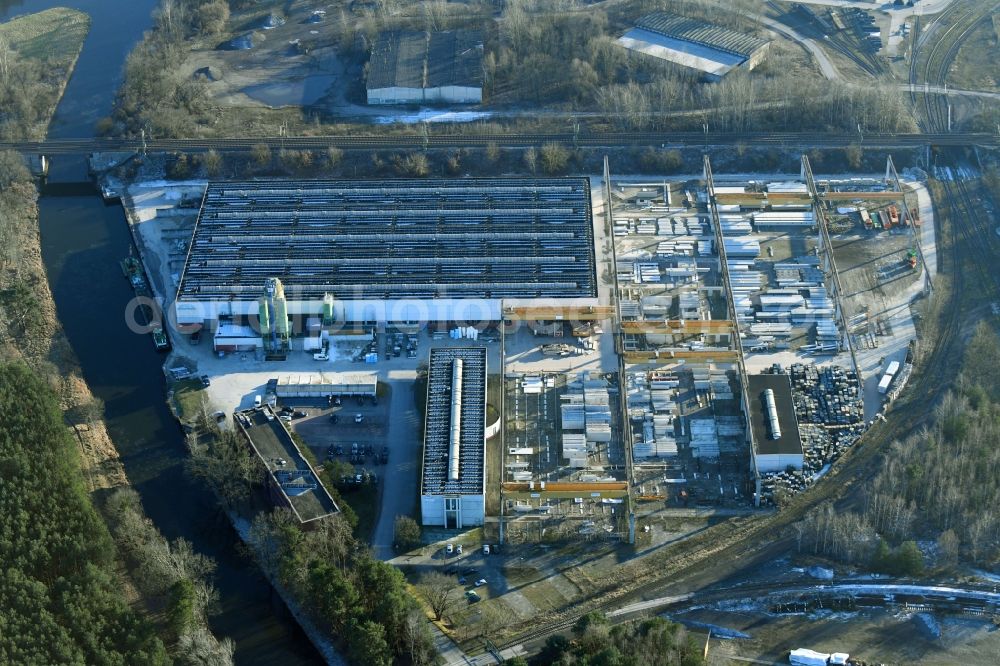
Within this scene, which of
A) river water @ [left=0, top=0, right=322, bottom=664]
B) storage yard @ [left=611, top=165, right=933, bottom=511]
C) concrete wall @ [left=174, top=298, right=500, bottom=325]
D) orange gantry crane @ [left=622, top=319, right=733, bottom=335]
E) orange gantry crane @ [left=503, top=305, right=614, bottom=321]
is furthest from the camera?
concrete wall @ [left=174, top=298, right=500, bottom=325]

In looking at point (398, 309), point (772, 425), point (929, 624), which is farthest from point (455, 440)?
point (929, 624)

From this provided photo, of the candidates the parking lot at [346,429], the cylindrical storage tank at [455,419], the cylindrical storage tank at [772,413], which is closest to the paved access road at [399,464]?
the parking lot at [346,429]

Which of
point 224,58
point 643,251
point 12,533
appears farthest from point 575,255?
point 224,58

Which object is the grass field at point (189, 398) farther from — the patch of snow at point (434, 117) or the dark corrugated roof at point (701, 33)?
the dark corrugated roof at point (701, 33)

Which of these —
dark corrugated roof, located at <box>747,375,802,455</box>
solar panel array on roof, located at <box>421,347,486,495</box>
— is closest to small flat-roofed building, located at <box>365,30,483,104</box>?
solar panel array on roof, located at <box>421,347,486,495</box>

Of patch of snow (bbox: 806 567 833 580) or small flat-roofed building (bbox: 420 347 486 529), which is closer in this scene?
patch of snow (bbox: 806 567 833 580)

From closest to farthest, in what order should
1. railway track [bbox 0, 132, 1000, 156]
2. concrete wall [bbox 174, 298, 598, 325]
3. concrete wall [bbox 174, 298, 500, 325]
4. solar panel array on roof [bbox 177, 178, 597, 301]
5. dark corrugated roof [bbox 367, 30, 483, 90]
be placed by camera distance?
concrete wall [bbox 174, 298, 598, 325] < concrete wall [bbox 174, 298, 500, 325] < solar panel array on roof [bbox 177, 178, 597, 301] < railway track [bbox 0, 132, 1000, 156] < dark corrugated roof [bbox 367, 30, 483, 90]

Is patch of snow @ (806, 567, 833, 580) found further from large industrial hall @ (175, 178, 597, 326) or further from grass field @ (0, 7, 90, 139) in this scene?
grass field @ (0, 7, 90, 139)
